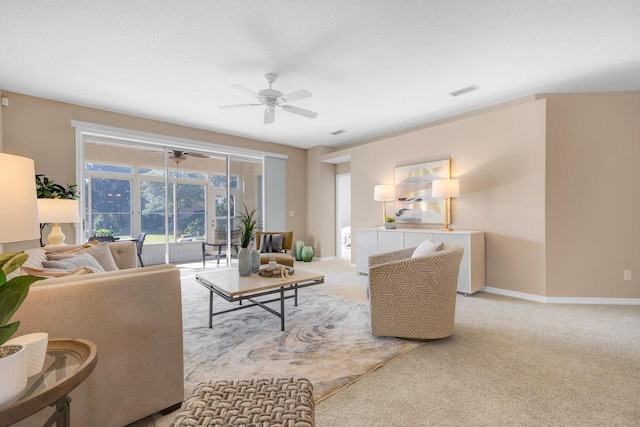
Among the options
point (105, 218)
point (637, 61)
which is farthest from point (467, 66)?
point (105, 218)

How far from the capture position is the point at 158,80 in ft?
11.6

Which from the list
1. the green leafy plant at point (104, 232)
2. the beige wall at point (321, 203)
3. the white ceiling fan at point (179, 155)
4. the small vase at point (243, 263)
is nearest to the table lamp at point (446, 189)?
the small vase at point (243, 263)

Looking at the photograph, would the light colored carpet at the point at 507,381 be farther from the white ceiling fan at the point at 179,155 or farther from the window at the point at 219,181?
the white ceiling fan at the point at 179,155

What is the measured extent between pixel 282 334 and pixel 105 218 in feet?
14.5

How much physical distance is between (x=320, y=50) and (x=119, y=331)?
280 centimetres

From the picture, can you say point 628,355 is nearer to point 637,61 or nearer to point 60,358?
point 637,61

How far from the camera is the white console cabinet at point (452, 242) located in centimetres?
378

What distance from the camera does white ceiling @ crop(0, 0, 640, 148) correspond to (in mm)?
2322

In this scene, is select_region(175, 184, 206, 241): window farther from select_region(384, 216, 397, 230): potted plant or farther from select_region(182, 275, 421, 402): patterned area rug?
select_region(384, 216, 397, 230): potted plant

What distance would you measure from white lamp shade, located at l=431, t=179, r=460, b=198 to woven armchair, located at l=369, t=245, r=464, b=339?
190 cm

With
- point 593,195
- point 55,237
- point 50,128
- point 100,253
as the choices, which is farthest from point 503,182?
point 50,128

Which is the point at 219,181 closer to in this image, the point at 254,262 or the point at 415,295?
the point at 254,262

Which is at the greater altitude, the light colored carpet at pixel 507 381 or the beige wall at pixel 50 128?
the beige wall at pixel 50 128

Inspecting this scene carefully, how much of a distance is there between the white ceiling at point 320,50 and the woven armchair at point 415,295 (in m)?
2.00
